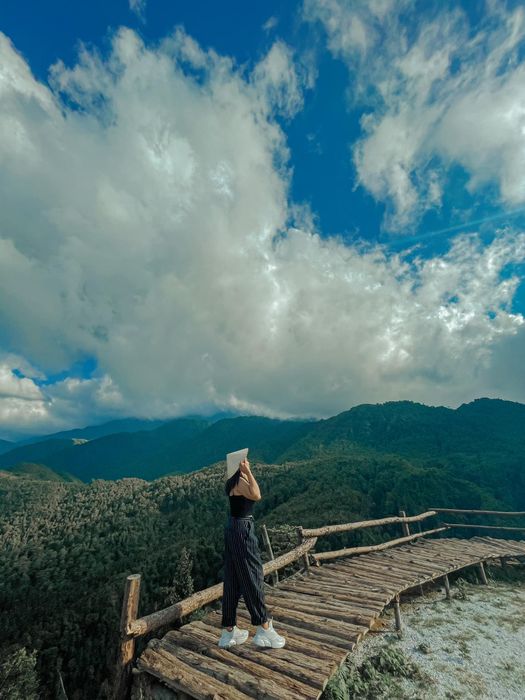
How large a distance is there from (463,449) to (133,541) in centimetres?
9387

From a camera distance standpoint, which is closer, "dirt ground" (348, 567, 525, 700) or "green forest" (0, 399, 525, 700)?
"dirt ground" (348, 567, 525, 700)

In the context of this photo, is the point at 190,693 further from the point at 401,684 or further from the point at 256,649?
the point at 401,684

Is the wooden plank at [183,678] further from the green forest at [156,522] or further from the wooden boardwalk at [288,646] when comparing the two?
the green forest at [156,522]

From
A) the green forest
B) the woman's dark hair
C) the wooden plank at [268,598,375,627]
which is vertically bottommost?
the green forest

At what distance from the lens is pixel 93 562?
190 feet

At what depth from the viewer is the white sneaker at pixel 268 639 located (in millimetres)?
4109

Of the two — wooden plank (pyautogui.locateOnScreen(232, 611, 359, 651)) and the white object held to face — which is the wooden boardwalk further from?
the white object held to face

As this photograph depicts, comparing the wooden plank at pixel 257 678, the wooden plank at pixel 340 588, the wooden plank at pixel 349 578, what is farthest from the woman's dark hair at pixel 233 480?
the wooden plank at pixel 349 578

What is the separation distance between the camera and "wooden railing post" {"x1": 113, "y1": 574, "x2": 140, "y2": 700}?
400 centimetres

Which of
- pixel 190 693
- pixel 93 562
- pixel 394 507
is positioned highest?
pixel 190 693

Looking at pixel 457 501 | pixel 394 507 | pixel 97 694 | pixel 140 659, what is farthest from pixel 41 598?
pixel 457 501

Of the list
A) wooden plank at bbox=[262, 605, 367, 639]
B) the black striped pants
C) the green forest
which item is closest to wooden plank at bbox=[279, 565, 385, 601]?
wooden plank at bbox=[262, 605, 367, 639]

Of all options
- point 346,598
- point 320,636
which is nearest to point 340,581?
point 346,598

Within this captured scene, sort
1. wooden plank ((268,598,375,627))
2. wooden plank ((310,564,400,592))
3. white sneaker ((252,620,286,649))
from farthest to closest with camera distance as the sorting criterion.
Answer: wooden plank ((310,564,400,592)) → wooden plank ((268,598,375,627)) → white sneaker ((252,620,286,649))
